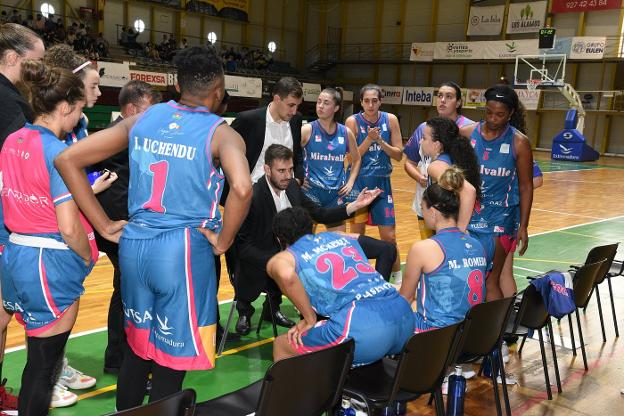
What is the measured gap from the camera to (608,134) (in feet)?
79.0

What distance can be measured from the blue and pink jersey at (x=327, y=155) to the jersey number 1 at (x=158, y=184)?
309 centimetres

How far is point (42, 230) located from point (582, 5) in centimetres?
2578

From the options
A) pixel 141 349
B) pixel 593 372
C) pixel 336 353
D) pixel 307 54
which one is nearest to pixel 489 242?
pixel 593 372

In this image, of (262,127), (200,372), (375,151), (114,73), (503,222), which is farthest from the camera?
(114,73)

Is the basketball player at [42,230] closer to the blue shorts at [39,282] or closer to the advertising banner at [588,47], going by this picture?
the blue shorts at [39,282]

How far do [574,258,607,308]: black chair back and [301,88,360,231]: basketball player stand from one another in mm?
2059

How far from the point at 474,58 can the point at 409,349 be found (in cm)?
2584

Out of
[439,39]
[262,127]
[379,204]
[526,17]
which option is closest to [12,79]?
[262,127]

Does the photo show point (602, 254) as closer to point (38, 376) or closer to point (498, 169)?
point (498, 169)

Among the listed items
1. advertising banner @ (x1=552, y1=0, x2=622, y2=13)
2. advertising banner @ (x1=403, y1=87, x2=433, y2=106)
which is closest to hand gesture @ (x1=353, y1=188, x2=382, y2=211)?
advertising banner @ (x1=552, y1=0, x2=622, y2=13)

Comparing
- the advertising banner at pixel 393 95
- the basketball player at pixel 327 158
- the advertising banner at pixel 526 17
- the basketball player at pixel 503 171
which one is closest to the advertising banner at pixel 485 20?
the advertising banner at pixel 526 17

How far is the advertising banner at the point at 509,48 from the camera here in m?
24.3

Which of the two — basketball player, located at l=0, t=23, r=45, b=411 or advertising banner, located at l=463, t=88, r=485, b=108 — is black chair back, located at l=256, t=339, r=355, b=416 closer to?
basketball player, located at l=0, t=23, r=45, b=411

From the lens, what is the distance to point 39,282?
2.38 meters
